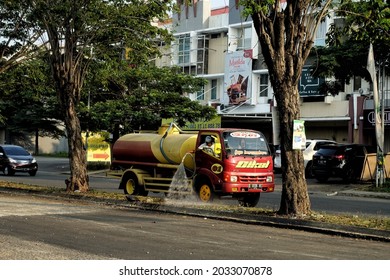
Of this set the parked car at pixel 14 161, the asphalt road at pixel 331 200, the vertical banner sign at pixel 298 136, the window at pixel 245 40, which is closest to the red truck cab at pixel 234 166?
the asphalt road at pixel 331 200

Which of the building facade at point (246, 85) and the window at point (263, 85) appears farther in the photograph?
the window at point (263, 85)

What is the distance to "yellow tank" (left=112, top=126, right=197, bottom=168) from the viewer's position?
18.7 metres

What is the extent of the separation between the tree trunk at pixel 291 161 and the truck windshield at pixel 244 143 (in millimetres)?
3507

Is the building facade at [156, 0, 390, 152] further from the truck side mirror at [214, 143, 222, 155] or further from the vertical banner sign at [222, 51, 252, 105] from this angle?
the truck side mirror at [214, 143, 222, 155]

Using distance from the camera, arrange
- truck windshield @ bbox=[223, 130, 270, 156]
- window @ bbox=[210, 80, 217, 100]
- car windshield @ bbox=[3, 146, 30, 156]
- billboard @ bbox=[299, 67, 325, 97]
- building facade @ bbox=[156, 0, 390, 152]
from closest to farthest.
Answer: truck windshield @ bbox=[223, 130, 270, 156]
car windshield @ bbox=[3, 146, 30, 156]
building facade @ bbox=[156, 0, 390, 152]
billboard @ bbox=[299, 67, 325, 97]
window @ bbox=[210, 80, 217, 100]

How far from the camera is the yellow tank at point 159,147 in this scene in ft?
61.3

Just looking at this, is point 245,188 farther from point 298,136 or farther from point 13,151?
point 13,151

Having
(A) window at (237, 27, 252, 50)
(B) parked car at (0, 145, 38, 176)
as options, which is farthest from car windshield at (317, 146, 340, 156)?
(A) window at (237, 27, 252, 50)

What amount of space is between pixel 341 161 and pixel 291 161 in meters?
16.0

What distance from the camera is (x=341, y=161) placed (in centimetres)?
2936

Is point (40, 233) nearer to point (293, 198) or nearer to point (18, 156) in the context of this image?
point (293, 198)

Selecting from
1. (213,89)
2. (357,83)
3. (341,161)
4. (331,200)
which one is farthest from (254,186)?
(213,89)

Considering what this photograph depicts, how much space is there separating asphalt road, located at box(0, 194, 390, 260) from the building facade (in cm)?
2346

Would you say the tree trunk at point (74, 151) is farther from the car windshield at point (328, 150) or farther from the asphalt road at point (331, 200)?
the car windshield at point (328, 150)
